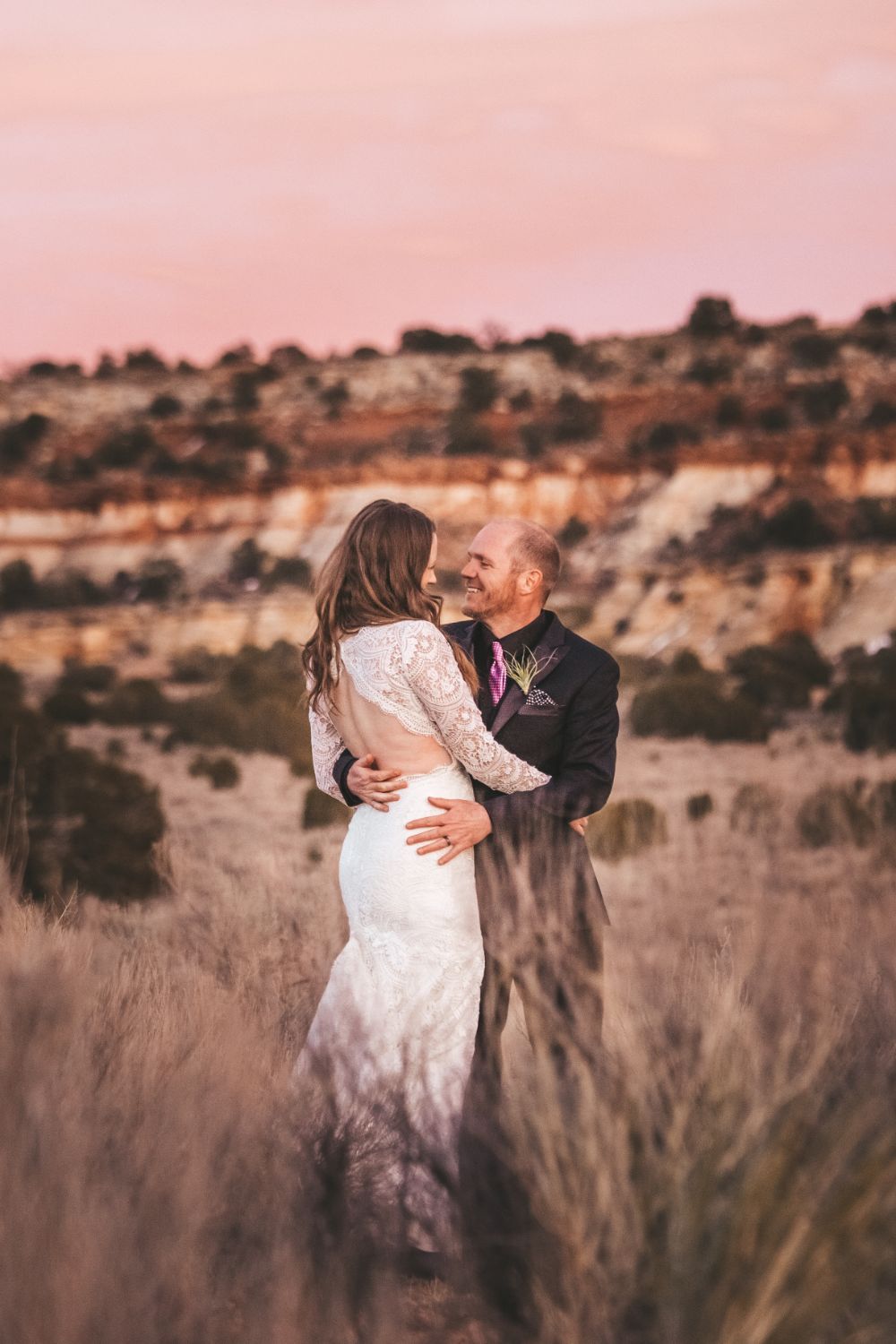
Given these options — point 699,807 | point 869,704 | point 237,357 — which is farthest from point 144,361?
point 699,807

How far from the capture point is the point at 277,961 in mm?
5441

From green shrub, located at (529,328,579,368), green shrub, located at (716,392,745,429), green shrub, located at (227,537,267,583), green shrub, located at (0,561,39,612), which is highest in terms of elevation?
green shrub, located at (529,328,579,368)

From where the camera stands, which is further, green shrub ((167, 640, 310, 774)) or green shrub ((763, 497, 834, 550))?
green shrub ((763, 497, 834, 550))

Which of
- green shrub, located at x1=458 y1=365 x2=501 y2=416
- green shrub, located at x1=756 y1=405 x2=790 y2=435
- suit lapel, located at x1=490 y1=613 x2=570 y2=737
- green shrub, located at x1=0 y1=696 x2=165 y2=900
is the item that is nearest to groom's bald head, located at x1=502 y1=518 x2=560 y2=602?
suit lapel, located at x1=490 y1=613 x2=570 y2=737

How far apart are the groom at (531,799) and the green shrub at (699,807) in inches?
407

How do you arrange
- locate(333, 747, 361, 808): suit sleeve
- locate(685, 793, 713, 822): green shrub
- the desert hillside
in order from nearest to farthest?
1. locate(333, 747, 361, 808): suit sleeve
2. locate(685, 793, 713, 822): green shrub
3. the desert hillside

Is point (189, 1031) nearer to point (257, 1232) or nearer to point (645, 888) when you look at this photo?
point (257, 1232)

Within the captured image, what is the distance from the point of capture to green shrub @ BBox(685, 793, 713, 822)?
14.3 metres

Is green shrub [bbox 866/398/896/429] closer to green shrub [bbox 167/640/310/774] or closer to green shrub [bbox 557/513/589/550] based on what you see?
green shrub [bbox 557/513/589/550]

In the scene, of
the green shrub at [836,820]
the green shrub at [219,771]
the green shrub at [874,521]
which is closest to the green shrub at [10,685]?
the green shrub at [219,771]

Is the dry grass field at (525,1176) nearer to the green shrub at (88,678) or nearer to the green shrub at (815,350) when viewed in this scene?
the green shrub at (88,678)

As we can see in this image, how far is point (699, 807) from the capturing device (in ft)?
47.9

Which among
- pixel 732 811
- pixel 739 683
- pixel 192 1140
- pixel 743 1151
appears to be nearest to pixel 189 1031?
pixel 192 1140

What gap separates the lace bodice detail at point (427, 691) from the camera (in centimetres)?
371
